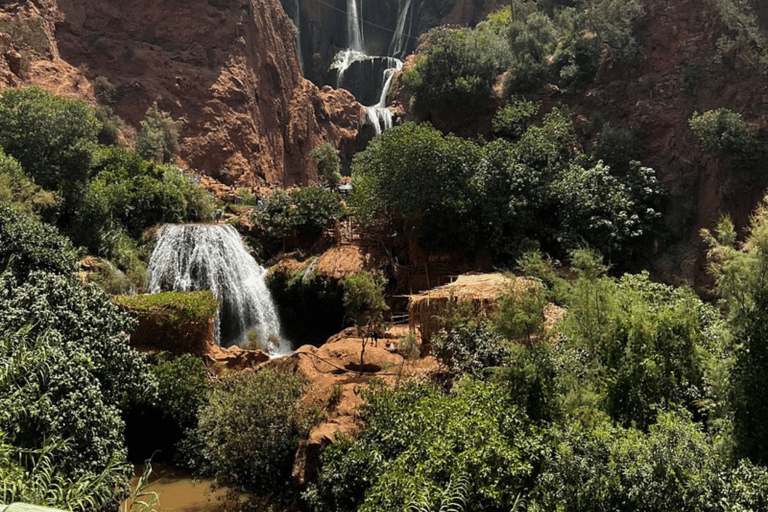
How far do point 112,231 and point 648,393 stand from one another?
1825cm

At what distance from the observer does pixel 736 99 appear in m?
19.0

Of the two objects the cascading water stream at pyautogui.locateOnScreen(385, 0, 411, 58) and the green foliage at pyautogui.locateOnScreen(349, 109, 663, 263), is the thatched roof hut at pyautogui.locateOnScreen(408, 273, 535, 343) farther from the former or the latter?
the cascading water stream at pyautogui.locateOnScreen(385, 0, 411, 58)

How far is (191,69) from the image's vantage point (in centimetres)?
3281

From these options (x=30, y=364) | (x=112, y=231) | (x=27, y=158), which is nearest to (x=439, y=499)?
(x=30, y=364)

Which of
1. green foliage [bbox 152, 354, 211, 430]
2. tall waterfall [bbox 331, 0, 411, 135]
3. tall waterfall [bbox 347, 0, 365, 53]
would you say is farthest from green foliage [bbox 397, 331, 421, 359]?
tall waterfall [bbox 347, 0, 365, 53]

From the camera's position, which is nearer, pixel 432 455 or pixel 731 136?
pixel 432 455

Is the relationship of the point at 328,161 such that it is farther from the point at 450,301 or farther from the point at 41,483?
the point at 41,483

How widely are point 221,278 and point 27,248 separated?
8.29m

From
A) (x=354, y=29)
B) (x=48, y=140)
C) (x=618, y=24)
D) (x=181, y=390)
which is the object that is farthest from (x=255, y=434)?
(x=354, y=29)

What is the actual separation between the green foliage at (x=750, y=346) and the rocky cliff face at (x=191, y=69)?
2814cm

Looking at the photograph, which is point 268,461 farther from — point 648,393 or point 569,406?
point 648,393

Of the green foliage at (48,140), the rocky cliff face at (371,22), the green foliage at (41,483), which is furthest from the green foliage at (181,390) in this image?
the rocky cliff face at (371,22)

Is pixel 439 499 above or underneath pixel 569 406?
underneath

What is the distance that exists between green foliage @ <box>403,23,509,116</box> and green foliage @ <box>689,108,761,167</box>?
10749mm
